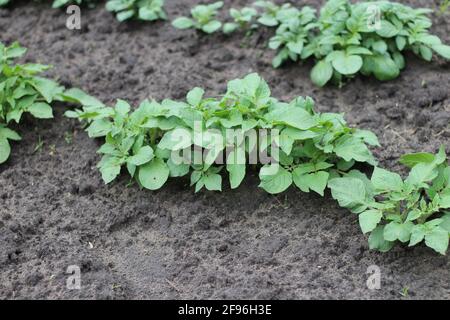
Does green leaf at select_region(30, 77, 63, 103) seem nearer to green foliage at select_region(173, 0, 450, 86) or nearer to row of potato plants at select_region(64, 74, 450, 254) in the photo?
row of potato plants at select_region(64, 74, 450, 254)

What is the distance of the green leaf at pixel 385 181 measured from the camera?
3359mm

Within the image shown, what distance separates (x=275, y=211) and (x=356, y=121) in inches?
34.0

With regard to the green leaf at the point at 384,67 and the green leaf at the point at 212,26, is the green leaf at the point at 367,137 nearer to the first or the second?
the green leaf at the point at 384,67

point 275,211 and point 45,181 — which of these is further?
point 45,181

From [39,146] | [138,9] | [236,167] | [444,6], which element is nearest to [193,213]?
[236,167]

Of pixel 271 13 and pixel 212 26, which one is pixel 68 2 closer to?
pixel 212 26

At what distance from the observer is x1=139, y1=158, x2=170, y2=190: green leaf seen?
145 inches

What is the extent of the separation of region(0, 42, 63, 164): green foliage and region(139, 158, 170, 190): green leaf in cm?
79

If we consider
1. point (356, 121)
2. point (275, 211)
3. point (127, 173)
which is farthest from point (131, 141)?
point (356, 121)

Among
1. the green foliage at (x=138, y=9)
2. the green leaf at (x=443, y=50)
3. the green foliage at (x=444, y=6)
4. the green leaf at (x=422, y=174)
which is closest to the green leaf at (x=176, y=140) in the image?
the green leaf at (x=422, y=174)

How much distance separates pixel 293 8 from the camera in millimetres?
4648

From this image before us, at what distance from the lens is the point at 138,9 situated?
500cm

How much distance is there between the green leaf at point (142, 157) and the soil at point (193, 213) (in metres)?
0.20

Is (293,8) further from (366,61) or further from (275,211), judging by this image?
(275,211)
